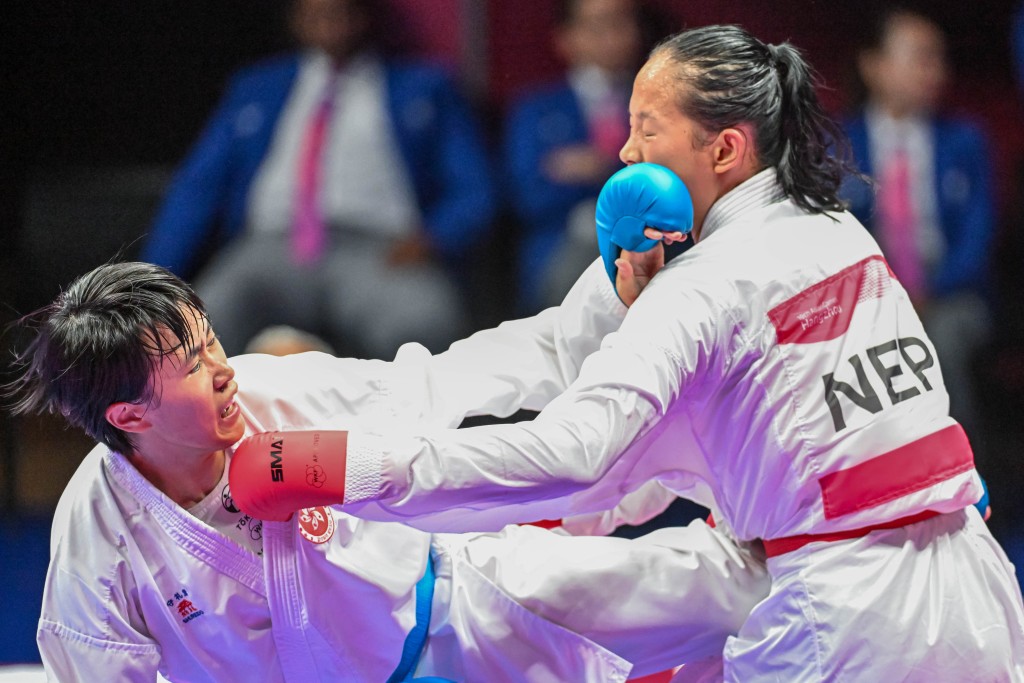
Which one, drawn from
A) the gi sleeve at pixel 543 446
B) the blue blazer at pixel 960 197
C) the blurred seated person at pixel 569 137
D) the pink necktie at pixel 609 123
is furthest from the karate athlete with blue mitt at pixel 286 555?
the blue blazer at pixel 960 197

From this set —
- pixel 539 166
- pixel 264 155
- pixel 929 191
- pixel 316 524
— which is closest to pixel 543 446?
pixel 316 524

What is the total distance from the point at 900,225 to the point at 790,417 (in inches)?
89.2

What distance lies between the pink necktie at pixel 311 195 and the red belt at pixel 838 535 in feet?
7.48

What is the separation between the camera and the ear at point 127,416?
187 cm

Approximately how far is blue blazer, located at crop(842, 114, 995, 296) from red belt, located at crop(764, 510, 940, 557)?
2116mm

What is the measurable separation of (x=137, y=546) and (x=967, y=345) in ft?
9.81

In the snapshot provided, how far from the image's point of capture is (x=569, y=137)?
3.78 m

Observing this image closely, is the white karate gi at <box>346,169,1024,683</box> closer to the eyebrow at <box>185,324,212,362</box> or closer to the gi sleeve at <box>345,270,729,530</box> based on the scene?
the gi sleeve at <box>345,270,729,530</box>

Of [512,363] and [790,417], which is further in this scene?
[512,363]

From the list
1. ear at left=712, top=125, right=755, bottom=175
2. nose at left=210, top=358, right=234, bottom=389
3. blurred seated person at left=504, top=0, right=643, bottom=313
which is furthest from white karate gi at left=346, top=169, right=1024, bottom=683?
blurred seated person at left=504, top=0, right=643, bottom=313

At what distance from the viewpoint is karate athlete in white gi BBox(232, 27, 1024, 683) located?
72.9 inches

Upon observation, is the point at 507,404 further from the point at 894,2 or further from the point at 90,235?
the point at 894,2

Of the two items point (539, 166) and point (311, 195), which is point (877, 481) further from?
point (311, 195)

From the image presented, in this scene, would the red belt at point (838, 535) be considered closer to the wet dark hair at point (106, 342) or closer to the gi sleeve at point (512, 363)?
the gi sleeve at point (512, 363)
